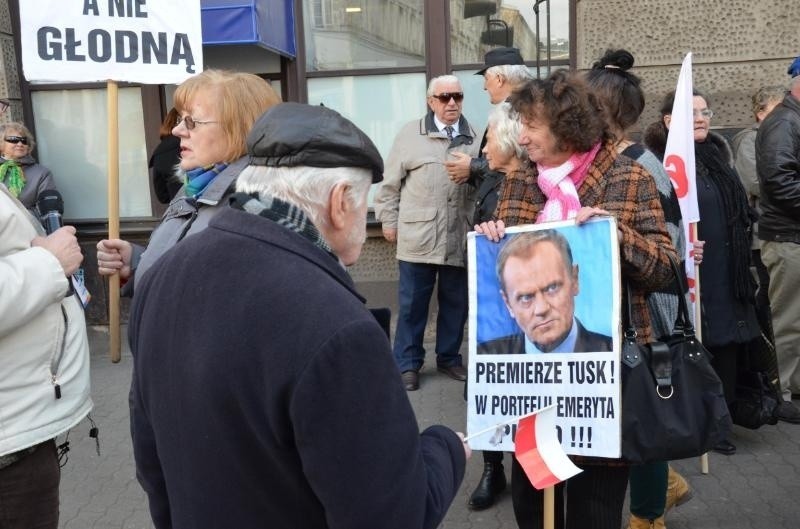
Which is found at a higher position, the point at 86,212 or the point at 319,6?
the point at 319,6

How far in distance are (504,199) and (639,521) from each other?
136cm

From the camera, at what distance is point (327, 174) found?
1357 millimetres

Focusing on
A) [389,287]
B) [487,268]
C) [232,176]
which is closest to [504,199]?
[487,268]

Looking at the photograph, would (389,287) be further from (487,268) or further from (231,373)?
(231,373)

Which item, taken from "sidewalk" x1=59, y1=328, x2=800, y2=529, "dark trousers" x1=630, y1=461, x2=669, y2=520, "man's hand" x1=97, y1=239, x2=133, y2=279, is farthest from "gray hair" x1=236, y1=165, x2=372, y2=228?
"sidewalk" x1=59, y1=328, x2=800, y2=529

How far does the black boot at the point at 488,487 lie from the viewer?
355 centimetres

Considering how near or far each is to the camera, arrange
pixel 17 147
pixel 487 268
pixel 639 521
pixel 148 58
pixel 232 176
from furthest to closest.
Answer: pixel 17 147
pixel 148 58
pixel 639 521
pixel 487 268
pixel 232 176

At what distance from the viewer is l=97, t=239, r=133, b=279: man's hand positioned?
2693 millimetres

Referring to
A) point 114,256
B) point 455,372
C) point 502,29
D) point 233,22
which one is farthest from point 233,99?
point 502,29

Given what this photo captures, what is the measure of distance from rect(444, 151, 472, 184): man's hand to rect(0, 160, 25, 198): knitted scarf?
325cm

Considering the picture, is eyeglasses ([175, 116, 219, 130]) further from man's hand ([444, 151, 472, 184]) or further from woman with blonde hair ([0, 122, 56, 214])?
woman with blonde hair ([0, 122, 56, 214])

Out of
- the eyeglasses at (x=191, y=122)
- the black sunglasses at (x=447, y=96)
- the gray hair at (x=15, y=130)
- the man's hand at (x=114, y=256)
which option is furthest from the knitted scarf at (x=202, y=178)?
the gray hair at (x=15, y=130)

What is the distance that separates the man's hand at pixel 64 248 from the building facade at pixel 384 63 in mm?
3681

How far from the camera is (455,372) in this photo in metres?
5.23
